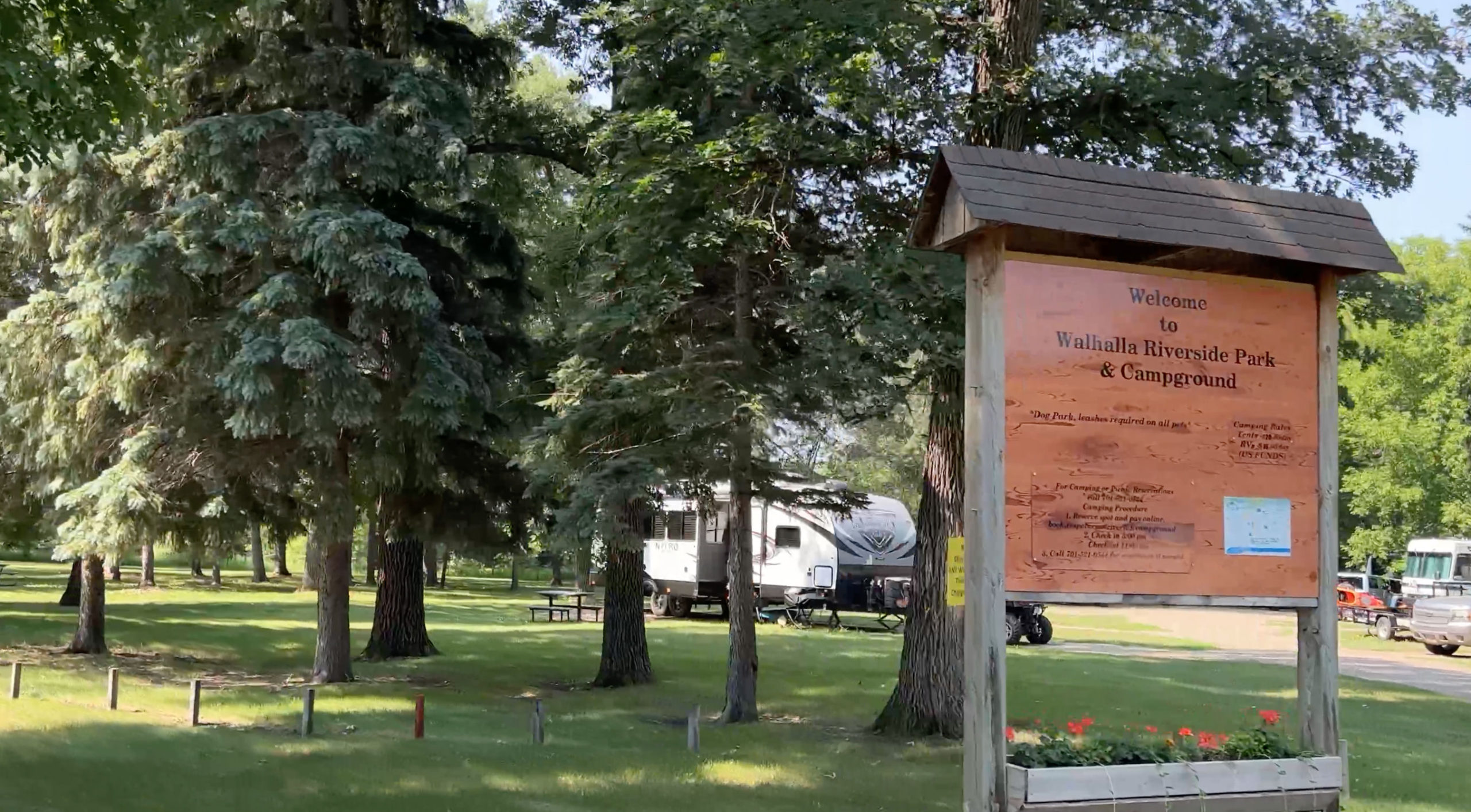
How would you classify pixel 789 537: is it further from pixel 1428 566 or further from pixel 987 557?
pixel 987 557

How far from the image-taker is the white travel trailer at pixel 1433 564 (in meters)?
33.9

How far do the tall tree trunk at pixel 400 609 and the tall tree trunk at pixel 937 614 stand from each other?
983 centimetres

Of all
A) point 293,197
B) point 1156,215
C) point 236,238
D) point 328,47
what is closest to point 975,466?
point 1156,215

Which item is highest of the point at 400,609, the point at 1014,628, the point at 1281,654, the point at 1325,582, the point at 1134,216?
the point at 1134,216

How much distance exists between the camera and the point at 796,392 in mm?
13492

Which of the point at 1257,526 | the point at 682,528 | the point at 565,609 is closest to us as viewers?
the point at 1257,526

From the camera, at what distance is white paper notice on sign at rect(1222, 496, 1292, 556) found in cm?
730

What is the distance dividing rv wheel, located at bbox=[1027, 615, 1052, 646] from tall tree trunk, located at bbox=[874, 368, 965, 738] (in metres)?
14.8

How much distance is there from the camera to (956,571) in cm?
718

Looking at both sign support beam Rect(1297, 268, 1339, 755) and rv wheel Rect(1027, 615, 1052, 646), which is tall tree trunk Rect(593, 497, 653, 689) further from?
rv wheel Rect(1027, 615, 1052, 646)

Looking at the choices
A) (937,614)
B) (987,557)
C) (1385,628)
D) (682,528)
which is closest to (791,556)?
(682,528)

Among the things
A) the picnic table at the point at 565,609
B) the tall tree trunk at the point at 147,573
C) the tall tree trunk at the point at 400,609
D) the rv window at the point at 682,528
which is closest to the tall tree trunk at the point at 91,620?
the tall tree trunk at the point at 400,609

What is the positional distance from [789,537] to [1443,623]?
14.7 m

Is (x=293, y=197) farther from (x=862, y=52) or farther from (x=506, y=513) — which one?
(x=862, y=52)
